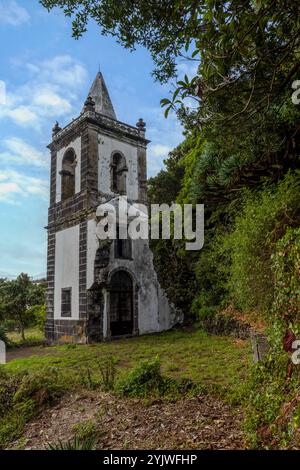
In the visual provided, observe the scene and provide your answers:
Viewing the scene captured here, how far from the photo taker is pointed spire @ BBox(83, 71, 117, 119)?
1683 centimetres

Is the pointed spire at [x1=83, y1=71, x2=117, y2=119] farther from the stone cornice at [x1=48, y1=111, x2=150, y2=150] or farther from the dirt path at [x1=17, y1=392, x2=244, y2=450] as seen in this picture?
the dirt path at [x1=17, y1=392, x2=244, y2=450]

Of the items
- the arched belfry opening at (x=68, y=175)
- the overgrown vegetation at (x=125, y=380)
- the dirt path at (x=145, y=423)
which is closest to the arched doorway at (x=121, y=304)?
the overgrown vegetation at (x=125, y=380)

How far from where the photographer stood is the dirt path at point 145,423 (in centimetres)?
354

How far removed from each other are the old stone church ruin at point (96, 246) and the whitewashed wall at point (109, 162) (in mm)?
46

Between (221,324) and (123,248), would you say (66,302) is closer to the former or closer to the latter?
(123,248)

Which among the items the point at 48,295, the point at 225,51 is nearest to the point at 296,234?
the point at 225,51

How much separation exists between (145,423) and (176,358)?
15.6ft

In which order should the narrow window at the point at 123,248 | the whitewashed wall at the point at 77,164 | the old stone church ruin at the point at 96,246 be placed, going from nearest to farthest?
1. the old stone church ruin at the point at 96,246
2. the narrow window at the point at 123,248
3. the whitewashed wall at the point at 77,164

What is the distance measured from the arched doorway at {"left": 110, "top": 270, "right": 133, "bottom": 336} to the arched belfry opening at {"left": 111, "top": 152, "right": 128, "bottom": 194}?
4.35m

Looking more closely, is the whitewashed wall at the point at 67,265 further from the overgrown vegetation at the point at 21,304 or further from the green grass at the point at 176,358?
the green grass at the point at 176,358

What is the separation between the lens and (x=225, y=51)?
13.0 feet

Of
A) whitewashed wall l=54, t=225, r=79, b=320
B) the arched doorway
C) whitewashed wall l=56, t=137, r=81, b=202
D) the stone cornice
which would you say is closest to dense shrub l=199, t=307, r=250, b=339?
the arched doorway
